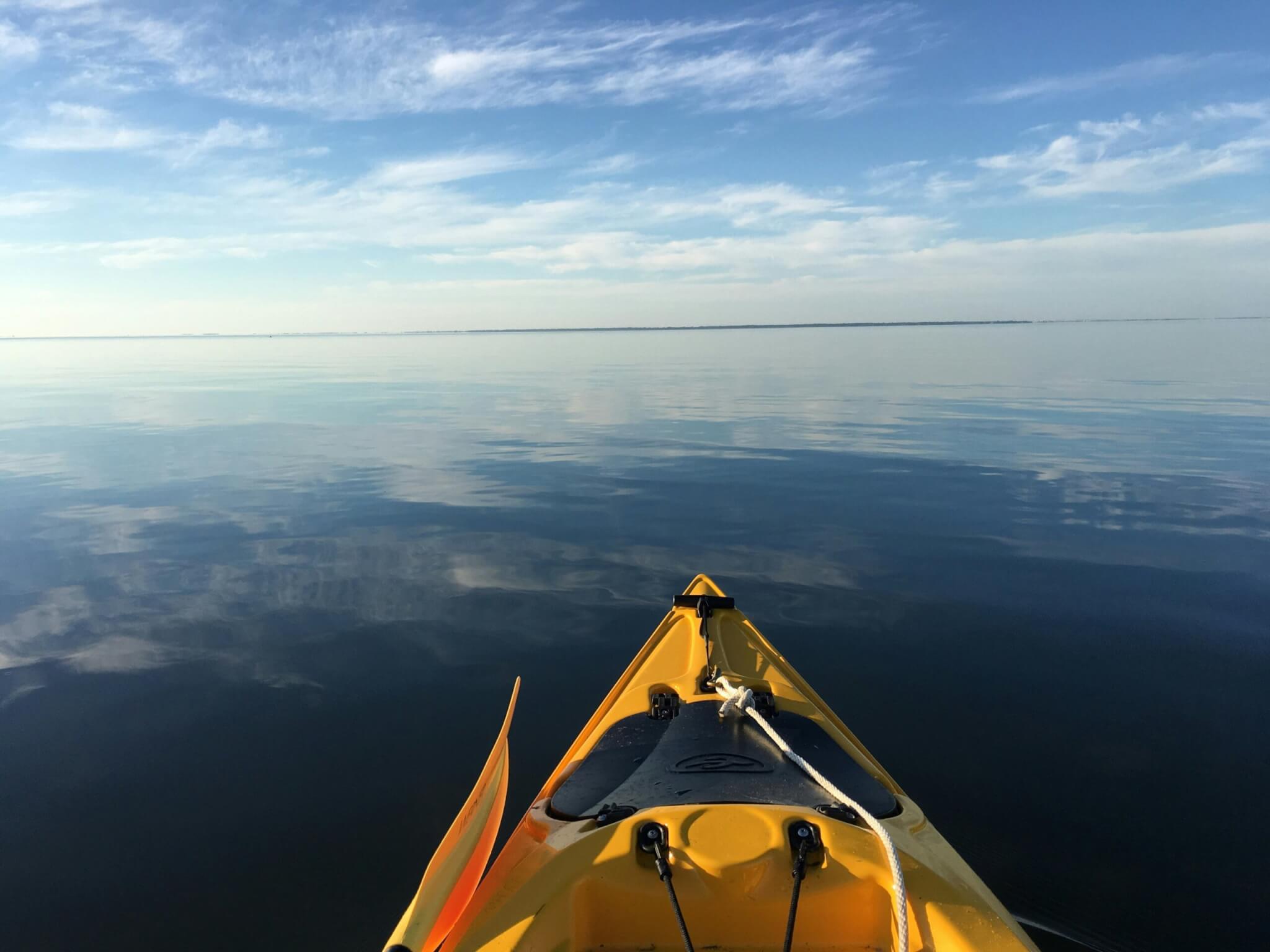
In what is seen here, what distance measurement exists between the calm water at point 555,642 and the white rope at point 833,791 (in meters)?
1.37

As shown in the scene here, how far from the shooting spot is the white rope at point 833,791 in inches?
96.8

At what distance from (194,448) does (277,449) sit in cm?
202

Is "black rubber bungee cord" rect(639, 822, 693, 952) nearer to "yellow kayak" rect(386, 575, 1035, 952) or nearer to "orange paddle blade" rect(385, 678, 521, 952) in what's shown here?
"yellow kayak" rect(386, 575, 1035, 952)

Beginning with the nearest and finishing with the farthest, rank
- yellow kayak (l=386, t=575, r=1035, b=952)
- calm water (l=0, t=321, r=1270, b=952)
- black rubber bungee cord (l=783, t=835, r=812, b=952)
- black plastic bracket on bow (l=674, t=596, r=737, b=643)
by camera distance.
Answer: black rubber bungee cord (l=783, t=835, r=812, b=952)
yellow kayak (l=386, t=575, r=1035, b=952)
calm water (l=0, t=321, r=1270, b=952)
black plastic bracket on bow (l=674, t=596, r=737, b=643)

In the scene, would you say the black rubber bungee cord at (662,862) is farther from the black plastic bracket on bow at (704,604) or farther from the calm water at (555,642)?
the black plastic bracket on bow at (704,604)

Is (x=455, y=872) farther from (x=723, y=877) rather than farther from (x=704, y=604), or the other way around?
(x=704, y=604)

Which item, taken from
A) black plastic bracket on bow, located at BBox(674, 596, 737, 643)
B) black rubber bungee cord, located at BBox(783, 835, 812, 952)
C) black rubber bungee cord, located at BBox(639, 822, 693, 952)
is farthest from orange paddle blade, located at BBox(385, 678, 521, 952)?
black plastic bracket on bow, located at BBox(674, 596, 737, 643)

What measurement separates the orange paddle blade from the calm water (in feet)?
3.85

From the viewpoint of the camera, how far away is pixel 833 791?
3.19m

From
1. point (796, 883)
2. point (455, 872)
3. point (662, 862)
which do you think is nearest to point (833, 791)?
point (796, 883)

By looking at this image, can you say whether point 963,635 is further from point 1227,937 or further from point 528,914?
point 528,914

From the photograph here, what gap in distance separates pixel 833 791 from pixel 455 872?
5.12ft

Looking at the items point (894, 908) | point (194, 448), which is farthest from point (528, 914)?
point (194, 448)

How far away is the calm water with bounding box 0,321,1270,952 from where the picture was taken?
4051mm
